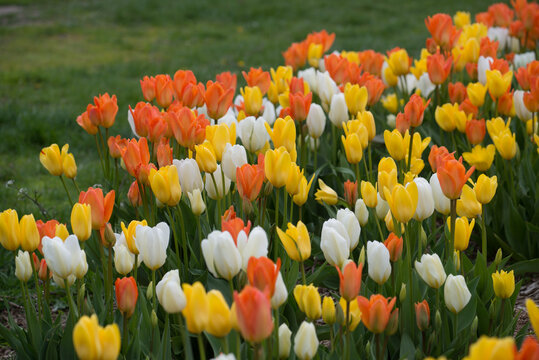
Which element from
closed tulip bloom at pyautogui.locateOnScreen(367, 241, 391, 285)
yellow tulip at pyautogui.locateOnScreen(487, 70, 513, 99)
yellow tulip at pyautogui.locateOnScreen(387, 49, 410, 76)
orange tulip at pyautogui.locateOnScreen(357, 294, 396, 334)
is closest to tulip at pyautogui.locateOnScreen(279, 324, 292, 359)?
orange tulip at pyautogui.locateOnScreen(357, 294, 396, 334)

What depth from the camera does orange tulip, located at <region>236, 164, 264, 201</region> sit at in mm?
2102

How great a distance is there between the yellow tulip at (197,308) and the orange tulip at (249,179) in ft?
2.51

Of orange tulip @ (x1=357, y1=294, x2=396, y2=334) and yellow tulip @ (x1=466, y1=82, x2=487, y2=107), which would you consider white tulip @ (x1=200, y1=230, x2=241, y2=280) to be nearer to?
orange tulip @ (x1=357, y1=294, x2=396, y2=334)

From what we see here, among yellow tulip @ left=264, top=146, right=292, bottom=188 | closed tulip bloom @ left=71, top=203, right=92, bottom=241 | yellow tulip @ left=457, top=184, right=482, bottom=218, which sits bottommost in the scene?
yellow tulip @ left=457, top=184, right=482, bottom=218

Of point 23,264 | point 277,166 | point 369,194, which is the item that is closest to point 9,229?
point 23,264

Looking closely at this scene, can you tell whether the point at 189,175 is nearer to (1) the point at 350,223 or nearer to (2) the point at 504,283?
(1) the point at 350,223

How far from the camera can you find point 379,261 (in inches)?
73.5

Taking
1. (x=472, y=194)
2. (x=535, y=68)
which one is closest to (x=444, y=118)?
(x=535, y=68)

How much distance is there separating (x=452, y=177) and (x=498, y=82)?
147 cm

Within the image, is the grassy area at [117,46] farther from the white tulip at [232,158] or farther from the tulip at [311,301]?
the tulip at [311,301]

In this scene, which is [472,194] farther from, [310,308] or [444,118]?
[444,118]

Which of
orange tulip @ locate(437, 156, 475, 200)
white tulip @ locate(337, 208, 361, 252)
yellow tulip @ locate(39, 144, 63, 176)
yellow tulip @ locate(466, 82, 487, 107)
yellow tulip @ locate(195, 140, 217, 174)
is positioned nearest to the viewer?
orange tulip @ locate(437, 156, 475, 200)

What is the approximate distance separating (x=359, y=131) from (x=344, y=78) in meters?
1.14

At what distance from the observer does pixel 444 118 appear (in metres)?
3.13
